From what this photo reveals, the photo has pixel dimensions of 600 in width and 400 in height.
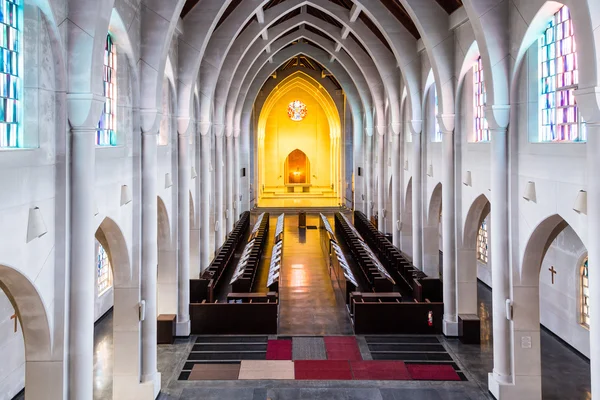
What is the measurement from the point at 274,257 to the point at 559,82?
46.5 feet

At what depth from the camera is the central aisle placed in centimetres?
1770

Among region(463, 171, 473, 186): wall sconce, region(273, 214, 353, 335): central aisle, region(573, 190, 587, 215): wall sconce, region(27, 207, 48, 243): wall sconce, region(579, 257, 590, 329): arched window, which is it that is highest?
region(463, 171, 473, 186): wall sconce

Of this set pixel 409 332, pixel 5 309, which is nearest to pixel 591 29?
pixel 409 332

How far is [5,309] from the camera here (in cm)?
1236

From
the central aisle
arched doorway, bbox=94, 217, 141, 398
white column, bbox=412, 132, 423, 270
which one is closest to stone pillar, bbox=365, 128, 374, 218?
the central aisle

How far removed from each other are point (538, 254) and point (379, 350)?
17.7ft

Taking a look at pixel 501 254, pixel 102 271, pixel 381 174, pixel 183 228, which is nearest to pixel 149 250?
pixel 183 228

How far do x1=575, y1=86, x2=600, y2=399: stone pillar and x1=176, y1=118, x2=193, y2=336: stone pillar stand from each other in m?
11.1

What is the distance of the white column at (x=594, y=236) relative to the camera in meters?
8.44

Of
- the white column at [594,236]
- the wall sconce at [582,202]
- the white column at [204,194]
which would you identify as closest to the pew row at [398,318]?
the white column at [204,194]

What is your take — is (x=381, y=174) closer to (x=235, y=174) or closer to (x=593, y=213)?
(x=235, y=174)

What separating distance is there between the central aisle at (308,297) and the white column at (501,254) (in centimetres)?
546

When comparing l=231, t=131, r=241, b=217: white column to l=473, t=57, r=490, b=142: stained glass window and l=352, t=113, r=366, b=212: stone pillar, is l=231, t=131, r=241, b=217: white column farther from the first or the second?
l=473, t=57, r=490, b=142: stained glass window

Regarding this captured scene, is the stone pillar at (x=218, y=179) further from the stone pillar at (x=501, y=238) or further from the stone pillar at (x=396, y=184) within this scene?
the stone pillar at (x=501, y=238)
